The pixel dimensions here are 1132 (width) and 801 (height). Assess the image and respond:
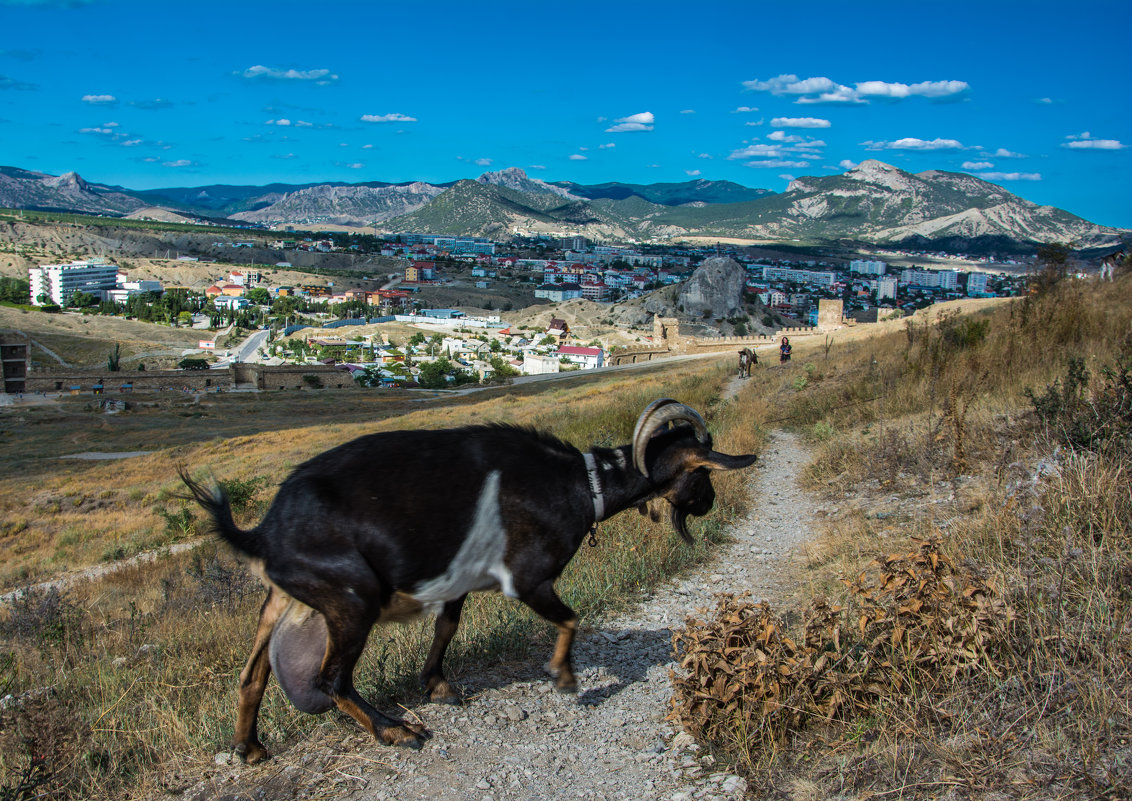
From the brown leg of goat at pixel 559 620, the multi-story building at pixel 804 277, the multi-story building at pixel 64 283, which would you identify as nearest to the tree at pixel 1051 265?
the brown leg of goat at pixel 559 620

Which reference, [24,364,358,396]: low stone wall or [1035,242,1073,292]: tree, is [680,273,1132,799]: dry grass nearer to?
[1035,242,1073,292]: tree

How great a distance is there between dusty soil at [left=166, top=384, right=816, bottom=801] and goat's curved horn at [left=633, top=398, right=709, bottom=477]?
1.23 meters

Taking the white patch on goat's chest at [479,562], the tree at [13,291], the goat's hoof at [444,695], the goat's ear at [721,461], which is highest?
the tree at [13,291]

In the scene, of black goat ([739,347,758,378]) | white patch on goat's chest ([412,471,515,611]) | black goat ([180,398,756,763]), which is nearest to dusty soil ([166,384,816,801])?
black goat ([180,398,756,763])

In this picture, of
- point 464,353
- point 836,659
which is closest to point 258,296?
point 464,353

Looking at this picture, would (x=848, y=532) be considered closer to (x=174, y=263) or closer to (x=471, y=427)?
(x=471, y=427)

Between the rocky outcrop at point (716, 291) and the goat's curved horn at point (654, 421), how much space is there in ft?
331

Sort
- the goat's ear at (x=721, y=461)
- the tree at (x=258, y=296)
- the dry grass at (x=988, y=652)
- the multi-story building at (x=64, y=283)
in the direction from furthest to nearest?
the tree at (x=258, y=296) → the multi-story building at (x=64, y=283) → the goat's ear at (x=721, y=461) → the dry grass at (x=988, y=652)

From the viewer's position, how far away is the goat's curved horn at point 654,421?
3889mm

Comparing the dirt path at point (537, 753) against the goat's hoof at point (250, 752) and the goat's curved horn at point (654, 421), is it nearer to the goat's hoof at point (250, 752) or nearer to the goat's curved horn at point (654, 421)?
the goat's hoof at point (250, 752)

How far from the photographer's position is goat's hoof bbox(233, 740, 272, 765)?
11.1ft

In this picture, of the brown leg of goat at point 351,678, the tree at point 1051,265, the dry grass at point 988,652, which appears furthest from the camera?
the tree at point 1051,265

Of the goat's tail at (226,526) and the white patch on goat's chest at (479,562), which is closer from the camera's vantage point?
the goat's tail at (226,526)

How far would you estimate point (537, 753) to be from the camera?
338cm
